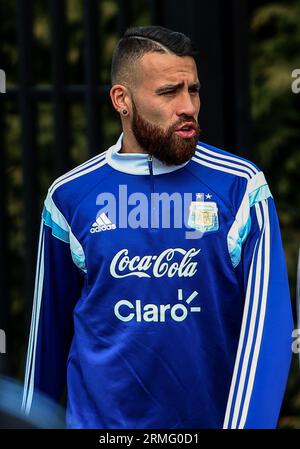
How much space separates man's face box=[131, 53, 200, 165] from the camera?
10.8 feet

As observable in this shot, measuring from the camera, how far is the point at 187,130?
3301mm

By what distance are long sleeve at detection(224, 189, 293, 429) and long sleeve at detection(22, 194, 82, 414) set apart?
1.62 feet

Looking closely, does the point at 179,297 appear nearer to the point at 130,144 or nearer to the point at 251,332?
the point at 251,332

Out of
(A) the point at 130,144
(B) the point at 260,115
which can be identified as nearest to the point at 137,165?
(A) the point at 130,144

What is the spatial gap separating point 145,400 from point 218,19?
81.1 inches

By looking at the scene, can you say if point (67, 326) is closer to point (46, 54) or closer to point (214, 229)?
point (214, 229)

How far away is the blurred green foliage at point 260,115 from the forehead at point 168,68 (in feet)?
9.06

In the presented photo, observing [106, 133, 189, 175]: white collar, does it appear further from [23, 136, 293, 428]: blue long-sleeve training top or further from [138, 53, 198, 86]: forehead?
[138, 53, 198, 86]: forehead

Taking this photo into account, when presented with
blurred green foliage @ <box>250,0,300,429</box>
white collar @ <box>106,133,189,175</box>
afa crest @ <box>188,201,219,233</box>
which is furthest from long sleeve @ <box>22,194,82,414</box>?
blurred green foliage @ <box>250,0,300,429</box>

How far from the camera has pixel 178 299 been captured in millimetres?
3264

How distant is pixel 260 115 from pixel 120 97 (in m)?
2.93

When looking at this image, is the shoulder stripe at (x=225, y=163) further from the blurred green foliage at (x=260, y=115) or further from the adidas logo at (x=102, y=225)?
the blurred green foliage at (x=260, y=115)

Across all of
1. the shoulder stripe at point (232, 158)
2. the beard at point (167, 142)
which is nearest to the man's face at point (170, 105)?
the beard at point (167, 142)

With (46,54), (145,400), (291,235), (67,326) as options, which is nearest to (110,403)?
(145,400)
